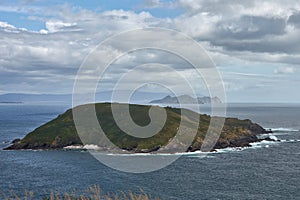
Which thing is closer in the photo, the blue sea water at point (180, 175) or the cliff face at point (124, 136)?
the blue sea water at point (180, 175)

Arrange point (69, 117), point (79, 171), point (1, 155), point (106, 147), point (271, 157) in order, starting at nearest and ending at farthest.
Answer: point (79, 171), point (271, 157), point (1, 155), point (106, 147), point (69, 117)

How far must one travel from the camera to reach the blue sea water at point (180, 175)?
81.9 meters

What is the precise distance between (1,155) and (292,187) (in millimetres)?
100806

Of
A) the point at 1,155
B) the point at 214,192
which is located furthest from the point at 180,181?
the point at 1,155

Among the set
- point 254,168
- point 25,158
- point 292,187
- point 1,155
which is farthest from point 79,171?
point 292,187

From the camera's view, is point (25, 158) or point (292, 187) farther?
point (25, 158)

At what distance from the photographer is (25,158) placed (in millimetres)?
128625

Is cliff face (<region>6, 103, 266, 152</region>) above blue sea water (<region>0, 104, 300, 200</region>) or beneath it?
above

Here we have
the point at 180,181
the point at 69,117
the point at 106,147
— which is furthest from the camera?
the point at 69,117

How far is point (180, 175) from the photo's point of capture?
98750mm

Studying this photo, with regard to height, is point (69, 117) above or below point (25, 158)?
above

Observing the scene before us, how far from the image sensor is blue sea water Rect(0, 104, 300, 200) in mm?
81875

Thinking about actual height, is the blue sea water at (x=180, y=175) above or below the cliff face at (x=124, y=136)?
below

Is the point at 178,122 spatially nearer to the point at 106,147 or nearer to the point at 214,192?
the point at 106,147
